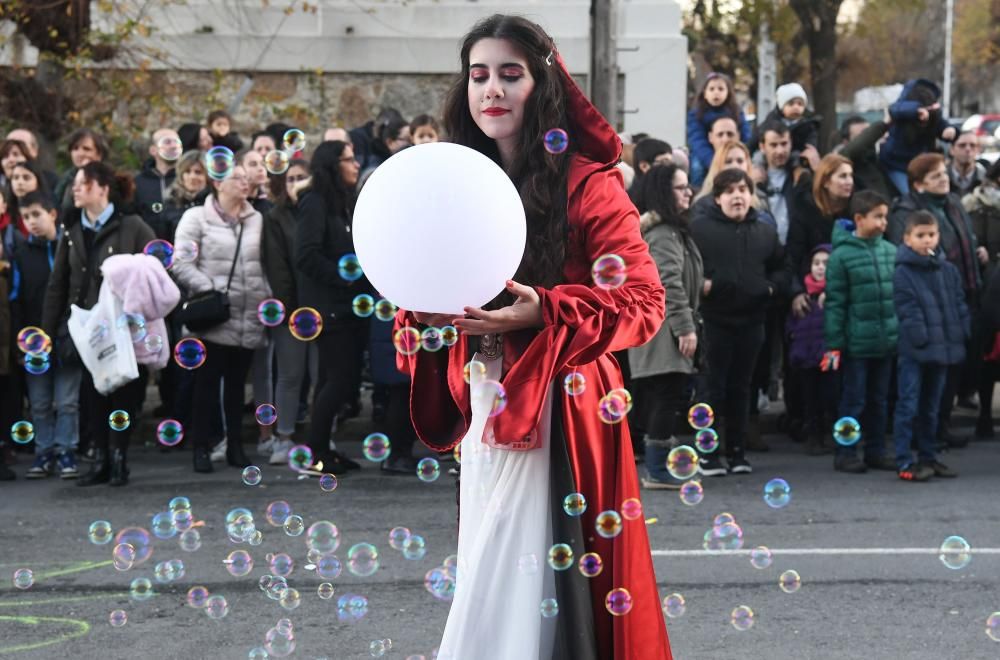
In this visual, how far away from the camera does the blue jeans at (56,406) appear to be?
908cm

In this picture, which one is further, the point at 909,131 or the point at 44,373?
the point at 909,131

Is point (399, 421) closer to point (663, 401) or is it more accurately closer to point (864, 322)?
point (663, 401)

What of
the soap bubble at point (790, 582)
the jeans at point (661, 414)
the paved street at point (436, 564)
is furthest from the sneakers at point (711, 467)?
the soap bubble at point (790, 582)

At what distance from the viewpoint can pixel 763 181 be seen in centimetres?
1055

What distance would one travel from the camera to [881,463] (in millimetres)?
9078

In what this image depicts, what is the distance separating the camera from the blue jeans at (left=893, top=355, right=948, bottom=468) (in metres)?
8.80

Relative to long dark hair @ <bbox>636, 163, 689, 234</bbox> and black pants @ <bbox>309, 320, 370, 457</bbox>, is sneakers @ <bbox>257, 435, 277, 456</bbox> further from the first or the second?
long dark hair @ <bbox>636, 163, 689, 234</bbox>

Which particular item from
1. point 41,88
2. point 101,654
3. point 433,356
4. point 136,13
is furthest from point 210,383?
point 136,13

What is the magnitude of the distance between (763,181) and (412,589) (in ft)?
17.3

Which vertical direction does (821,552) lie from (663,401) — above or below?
below

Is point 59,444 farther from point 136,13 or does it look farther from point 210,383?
point 136,13

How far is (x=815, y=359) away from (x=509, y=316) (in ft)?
21.3

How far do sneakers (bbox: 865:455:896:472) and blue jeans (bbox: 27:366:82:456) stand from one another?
190 inches

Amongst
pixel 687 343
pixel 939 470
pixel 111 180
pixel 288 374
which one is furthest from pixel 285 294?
pixel 939 470
